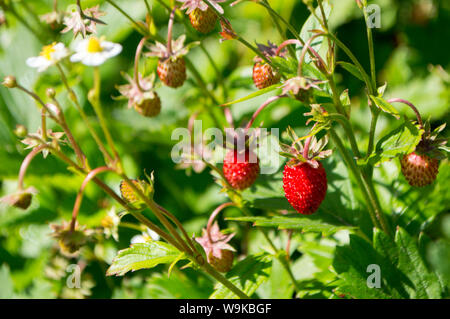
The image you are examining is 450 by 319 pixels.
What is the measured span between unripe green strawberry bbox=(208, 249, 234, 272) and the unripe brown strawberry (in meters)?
0.56

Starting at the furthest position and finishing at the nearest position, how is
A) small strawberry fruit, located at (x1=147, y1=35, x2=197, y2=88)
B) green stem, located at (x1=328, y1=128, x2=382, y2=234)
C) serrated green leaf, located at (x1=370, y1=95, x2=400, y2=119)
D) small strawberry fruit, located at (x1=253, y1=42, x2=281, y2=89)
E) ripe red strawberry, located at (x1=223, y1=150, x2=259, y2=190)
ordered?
small strawberry fruit, located at (x1=147, y1=35, x2=197, y2=88) < ripe red strawberry, located at (x1=223, y1=150, x2=259, y2=190) < small strawberry fruit, located at (x1=253, y1=42, x2=281, y2=89) < green stem, located at (x1=328, y1=128, x2=382, y2=234) < serrated green leaf, located at (x1=370, y1=95, x2=400, y2=119)

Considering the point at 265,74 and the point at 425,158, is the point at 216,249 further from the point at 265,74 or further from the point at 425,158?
the point at 425,158

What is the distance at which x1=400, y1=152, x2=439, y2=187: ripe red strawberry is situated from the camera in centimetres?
135

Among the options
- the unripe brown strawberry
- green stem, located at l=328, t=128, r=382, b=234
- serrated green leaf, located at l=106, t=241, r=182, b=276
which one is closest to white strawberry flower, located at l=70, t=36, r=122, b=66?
the unripe brown strawberry

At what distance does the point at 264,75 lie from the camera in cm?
140

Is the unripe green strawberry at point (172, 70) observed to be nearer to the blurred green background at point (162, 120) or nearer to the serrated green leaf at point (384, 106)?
the blurred green background at point (162, 120)

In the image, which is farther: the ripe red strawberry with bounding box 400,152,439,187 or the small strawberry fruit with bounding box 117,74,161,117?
the small strawberry fruit with bounding box 117,74,161,117

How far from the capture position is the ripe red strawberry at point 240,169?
5.04 ft

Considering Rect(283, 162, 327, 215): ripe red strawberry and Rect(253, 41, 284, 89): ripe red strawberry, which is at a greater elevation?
Rect(253, 41, 284, 89): ripe red strawberry

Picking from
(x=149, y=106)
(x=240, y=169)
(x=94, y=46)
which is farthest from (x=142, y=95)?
(x=240, y=169)

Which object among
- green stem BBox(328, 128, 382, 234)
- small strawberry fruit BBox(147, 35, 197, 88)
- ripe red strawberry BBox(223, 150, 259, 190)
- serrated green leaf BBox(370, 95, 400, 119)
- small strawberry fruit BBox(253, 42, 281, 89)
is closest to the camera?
serrated green leaf BBox(370, 95, 400, 119)

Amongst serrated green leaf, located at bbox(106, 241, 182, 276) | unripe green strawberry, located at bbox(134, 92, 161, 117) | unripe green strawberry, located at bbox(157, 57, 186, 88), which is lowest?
serrated green leaf, located at bbox(106, 241, 182, 276)

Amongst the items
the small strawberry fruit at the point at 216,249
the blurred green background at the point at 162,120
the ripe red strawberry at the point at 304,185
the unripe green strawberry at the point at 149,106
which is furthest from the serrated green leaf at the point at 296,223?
the unripe green strawberry at the point at 149,106

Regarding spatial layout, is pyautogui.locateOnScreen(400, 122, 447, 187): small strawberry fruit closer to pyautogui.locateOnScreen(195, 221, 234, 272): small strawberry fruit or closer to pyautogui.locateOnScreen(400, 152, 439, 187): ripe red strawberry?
pyautogui.locateOnScreen(400, 152, 439, 187): ripe red strawberry
